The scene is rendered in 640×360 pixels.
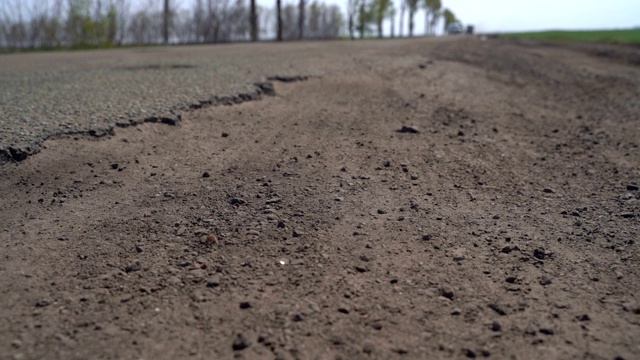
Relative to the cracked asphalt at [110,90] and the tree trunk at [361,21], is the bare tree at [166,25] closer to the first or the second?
the cracked asphalt at [110,90]

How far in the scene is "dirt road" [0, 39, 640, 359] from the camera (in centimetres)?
315

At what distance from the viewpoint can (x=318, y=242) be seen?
426cm

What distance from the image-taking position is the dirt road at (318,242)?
10.3 feet

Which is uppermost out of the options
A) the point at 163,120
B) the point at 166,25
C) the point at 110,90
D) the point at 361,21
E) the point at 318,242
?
the point at 361,21

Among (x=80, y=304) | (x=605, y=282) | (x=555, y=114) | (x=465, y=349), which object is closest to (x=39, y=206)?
(x=80, y=304)

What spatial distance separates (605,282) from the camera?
3.81 m

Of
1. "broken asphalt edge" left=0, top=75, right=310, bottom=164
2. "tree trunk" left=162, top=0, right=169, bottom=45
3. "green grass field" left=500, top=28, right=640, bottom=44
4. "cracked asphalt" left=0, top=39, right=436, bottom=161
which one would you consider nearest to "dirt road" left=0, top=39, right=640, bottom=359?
"broken asphalt edge" left=0, top=75, right=310, bottom=164

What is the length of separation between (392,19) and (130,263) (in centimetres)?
6922

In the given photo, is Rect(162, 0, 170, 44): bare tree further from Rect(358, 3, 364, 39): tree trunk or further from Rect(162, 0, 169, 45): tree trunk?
Rect(358, 3, 364, 39): tree trunk

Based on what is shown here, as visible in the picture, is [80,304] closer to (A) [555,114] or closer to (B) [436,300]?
(B) [436,300]

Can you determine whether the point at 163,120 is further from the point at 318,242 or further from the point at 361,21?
the point at 361,21

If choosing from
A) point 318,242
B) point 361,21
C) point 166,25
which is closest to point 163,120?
point 318,242

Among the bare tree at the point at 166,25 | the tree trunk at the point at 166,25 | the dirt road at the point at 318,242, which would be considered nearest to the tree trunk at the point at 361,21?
the bare tree at the point at 166,25

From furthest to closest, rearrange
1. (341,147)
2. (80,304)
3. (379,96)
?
(379,96), (341,147), (80,304)
